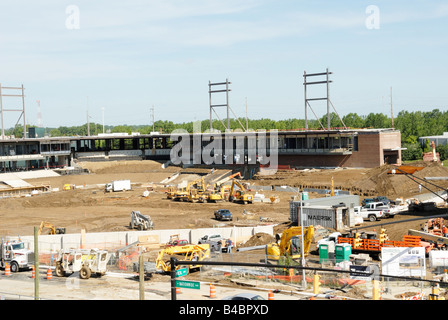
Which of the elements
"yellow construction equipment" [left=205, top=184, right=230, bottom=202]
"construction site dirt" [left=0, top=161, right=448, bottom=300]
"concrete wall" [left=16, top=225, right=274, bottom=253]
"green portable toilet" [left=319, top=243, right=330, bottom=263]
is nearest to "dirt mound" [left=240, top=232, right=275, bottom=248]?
"construction site dirt" [left=0, top=161, right=448, bottom=300]

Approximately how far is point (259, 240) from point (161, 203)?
1137 inches

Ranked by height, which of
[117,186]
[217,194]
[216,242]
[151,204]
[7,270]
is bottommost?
[151,204]

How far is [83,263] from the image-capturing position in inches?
1271

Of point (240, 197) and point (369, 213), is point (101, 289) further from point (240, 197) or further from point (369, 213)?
point (240, 197)

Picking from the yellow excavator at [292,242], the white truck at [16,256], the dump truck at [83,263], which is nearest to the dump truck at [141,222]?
the white truck at [16,256]

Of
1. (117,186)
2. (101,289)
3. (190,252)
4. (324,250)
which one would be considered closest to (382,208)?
(324,250)

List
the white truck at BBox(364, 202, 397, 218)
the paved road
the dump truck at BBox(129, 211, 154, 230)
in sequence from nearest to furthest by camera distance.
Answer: the paved road → the dump truck at BBox(129, 211, 154, 230) → the white truck at BBox(364, 202, 397, 218)

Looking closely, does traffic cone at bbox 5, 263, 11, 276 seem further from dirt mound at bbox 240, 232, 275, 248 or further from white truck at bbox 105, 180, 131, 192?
white truck at bbox 105, 180, 131, 192

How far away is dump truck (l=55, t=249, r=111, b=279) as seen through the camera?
3183cm

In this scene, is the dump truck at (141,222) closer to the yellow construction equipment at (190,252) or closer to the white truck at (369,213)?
the yellow construction equipment at (190,252)

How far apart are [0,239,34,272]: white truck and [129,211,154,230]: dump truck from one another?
15.2 meters

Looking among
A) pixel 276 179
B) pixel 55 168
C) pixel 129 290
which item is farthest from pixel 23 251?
pixel 55 168

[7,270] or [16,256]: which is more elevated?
[16,256]
